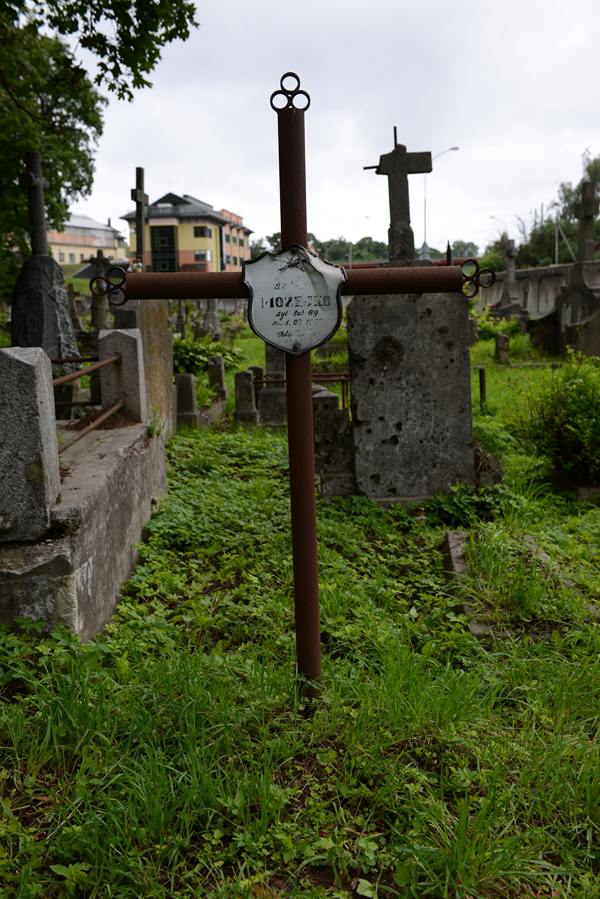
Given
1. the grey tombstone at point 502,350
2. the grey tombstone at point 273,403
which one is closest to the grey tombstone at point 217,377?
the grey tombstone at point 273,403

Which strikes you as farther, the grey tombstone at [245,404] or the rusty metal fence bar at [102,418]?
the grey tombstone at [245,404]

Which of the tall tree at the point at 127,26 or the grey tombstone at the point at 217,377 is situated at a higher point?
the tall tree at the point at 127,26

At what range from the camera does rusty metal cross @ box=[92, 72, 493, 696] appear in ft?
8.04

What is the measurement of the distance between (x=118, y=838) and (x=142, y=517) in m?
2.95

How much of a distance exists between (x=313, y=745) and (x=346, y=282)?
158cm

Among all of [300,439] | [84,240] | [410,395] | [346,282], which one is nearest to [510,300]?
[410,395]

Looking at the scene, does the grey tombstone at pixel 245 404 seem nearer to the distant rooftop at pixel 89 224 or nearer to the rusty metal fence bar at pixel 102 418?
the rusty metal fence bar at pixel 102 418

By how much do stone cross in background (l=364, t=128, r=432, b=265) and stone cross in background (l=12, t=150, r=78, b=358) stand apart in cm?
386

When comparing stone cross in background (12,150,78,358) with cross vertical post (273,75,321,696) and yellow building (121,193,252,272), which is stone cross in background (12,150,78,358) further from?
yellow building (121,193,252,272)

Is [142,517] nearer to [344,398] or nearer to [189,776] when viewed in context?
[189,776]

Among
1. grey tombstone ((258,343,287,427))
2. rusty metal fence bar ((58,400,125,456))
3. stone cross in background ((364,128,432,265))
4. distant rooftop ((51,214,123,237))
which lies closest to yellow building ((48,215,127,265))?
distant rooftop ((51,214,123,237))

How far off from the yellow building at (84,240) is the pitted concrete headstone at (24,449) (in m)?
81.9

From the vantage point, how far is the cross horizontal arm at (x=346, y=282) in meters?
2.52

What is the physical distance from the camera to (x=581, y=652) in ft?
10.5
